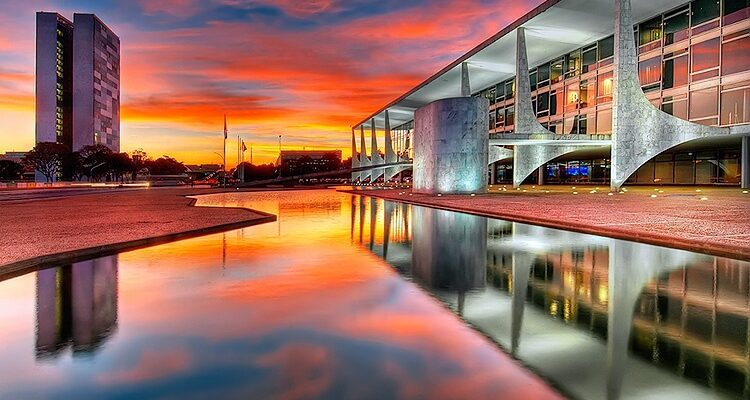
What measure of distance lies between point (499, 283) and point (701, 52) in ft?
129

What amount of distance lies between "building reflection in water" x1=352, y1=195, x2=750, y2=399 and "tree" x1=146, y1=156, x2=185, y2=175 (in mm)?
173684

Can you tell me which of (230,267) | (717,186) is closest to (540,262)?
(230,267)

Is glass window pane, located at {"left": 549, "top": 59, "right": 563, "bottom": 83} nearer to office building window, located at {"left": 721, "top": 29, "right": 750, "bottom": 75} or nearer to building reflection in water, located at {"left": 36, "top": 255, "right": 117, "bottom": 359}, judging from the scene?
office building window, located at {"left": 721, "top": 29, "right": 750, "bottom": 75}

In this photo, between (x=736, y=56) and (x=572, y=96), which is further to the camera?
(x=572, y=96)

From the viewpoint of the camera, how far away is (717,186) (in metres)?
45.1

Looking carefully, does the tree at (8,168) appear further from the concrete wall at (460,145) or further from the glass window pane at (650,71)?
the glass window pane at (650,71)

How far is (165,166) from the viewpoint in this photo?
18112cm

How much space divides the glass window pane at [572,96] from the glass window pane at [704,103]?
1292 cm

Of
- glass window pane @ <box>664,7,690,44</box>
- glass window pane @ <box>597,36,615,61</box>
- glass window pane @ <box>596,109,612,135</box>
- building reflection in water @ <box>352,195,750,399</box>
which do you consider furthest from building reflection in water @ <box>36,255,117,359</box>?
glass window pane @ <box>597,36,615,61</box>

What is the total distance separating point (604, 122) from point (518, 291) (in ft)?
148

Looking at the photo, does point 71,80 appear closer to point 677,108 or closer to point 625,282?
point 677,108

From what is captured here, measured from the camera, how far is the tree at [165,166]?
574ft

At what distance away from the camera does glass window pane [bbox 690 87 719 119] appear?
124 feet

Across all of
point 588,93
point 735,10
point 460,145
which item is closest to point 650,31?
point 735,10
